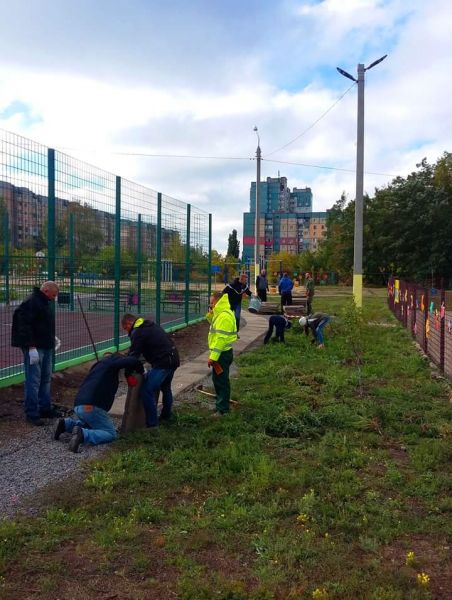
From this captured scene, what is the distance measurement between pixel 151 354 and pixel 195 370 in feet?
12.7

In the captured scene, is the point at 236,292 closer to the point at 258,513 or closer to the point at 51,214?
the point at 51,214

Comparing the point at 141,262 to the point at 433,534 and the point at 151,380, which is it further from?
the point at 433,534

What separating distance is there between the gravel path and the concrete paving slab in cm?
137

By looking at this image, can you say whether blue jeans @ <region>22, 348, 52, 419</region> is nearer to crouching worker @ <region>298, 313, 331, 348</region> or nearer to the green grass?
the green grass

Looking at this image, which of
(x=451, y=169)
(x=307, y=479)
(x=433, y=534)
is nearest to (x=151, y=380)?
(x=307, y=479)

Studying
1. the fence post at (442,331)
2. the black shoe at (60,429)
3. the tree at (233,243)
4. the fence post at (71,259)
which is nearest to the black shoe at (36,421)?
the black shoe at (60,429)

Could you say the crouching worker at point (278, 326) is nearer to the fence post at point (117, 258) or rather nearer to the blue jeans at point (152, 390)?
the fence post at point (117, 258)

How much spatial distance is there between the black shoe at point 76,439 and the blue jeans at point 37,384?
1061mm

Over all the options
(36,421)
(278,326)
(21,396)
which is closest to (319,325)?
(278,326)

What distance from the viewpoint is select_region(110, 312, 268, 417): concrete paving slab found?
8.02m

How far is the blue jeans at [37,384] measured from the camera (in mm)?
6730

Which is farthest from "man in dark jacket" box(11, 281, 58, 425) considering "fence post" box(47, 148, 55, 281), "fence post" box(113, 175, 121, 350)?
"fence post" box(113, 175, 121, 350)

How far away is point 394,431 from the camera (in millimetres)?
6652

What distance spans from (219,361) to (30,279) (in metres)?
3.14
